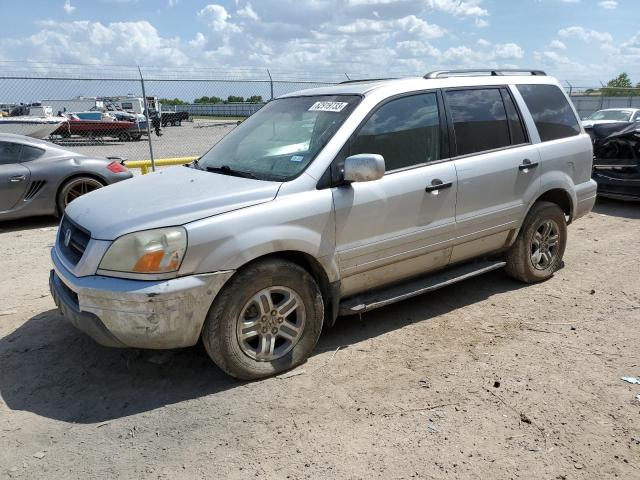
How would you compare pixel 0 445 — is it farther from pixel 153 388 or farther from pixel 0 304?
pixel 0 304

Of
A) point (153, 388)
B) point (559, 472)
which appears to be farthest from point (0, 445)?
point (559, 472)

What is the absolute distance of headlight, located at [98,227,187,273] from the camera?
10.1ft

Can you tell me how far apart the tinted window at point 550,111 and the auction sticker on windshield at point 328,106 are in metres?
1.91

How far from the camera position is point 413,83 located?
4238mm

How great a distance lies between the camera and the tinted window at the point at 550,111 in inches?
195

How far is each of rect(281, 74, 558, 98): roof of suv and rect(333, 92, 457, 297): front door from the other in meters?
0.11

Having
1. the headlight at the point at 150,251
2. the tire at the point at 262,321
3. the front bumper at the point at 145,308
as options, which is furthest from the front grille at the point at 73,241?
the tire at the point at 262,321

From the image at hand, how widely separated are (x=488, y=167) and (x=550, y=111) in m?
1.19

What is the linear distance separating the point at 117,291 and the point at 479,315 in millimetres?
2891

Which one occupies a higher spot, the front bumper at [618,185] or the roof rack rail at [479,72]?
the roof rack rail at [479,72]

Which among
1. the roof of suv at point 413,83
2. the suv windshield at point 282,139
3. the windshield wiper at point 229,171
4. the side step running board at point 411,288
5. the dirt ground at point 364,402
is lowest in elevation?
the dirt ground at point 364,402

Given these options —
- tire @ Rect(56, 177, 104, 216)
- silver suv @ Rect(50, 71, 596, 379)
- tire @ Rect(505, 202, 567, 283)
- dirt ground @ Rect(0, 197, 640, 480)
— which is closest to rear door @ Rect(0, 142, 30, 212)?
tire @ Rect(56, 177, 104, 216)

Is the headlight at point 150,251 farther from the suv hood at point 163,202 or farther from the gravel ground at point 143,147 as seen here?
the gravel ground at point 143,147

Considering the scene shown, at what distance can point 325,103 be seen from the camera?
4137mm
